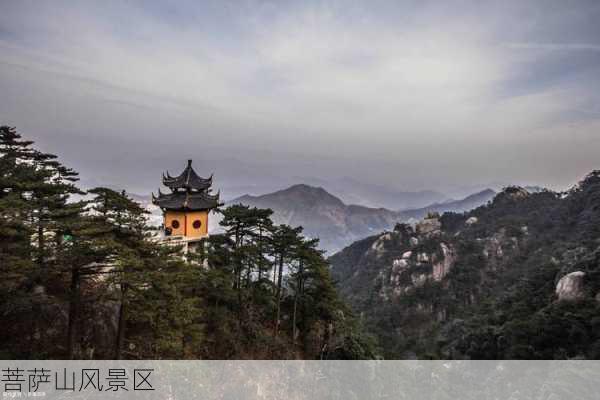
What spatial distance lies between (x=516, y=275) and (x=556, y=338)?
2776 centimetres

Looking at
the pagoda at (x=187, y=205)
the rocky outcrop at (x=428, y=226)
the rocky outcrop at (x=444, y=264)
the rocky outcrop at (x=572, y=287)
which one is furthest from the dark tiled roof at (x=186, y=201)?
the rocky outcrop at (x=428, y=226)

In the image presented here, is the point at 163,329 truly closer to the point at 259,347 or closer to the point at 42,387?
the point at 42,387

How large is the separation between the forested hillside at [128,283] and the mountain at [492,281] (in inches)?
196

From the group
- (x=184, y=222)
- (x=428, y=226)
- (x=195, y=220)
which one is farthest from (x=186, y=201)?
(x=428, y=226)

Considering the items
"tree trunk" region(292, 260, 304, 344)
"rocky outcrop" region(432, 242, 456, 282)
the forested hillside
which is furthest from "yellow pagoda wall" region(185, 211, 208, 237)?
"rocky outcrop" region(432, 242, 456, 282)

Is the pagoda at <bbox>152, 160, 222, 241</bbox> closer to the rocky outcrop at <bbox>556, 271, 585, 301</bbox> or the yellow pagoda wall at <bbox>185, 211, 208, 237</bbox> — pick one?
the yellow pagoda wall at <bbox>185, 211, 208, 237</bbox>

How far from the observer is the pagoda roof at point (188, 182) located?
18141mm

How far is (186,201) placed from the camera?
1731cm

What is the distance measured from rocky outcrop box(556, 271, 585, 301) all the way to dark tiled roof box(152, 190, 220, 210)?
27.2 metres

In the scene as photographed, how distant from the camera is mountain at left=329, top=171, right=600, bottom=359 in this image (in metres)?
25.0

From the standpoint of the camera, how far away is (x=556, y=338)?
23766mm

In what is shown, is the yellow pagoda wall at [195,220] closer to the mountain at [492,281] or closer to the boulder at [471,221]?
the mountain at [492,281]

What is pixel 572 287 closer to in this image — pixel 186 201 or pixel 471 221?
pixel 186 201

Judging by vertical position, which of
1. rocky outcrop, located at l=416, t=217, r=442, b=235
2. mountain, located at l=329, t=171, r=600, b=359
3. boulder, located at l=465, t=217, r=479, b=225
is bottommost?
mountain, located at l=329, t=171, r=600, b=359
